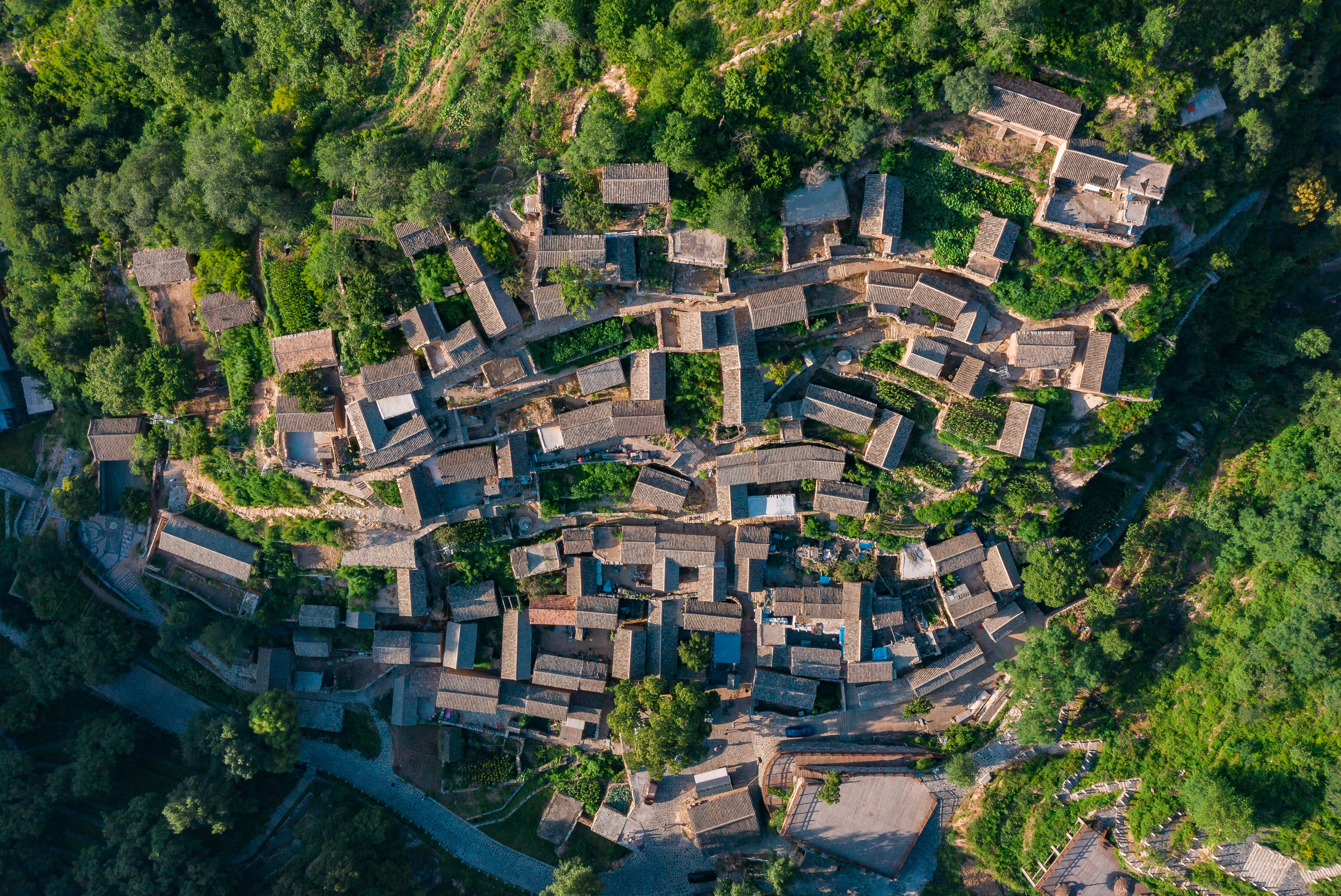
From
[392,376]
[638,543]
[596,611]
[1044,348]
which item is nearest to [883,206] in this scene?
[1044,348]

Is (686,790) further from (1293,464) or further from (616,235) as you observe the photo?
(1293,464)

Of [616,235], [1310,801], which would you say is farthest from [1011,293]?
[1310,801]

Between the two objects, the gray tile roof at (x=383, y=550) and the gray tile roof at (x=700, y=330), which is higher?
the gray tile roof at (x=700, y=330)

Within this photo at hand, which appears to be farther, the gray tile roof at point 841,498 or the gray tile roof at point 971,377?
the gray tile roof at point 841,498

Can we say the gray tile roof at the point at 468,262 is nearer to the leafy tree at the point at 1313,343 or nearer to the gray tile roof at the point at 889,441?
the gray tile roof at the point at 889,441

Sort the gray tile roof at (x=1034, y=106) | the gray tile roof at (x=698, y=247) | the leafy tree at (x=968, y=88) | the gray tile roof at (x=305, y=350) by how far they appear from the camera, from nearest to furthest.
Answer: the leafy tree at (x=968, y=88), the gray tile roof at (x=1034, y=106), the gray tile roof at (x=698, y=247), the gray tile roof at (x=305, y=350)

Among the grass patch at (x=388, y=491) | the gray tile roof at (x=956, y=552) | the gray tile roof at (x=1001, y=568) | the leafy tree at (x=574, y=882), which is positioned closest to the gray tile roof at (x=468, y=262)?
the grass patch at (x=388, y=491)

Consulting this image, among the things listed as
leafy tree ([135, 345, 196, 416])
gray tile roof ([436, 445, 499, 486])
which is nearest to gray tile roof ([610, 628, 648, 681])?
gray tile roof ([436, 445, 499, 486])

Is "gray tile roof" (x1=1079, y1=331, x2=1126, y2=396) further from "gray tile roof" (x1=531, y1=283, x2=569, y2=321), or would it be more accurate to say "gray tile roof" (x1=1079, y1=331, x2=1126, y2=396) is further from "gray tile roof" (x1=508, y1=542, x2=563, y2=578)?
"gray tile roof" (x1=508, y1=542, x2=563, y2=578)
